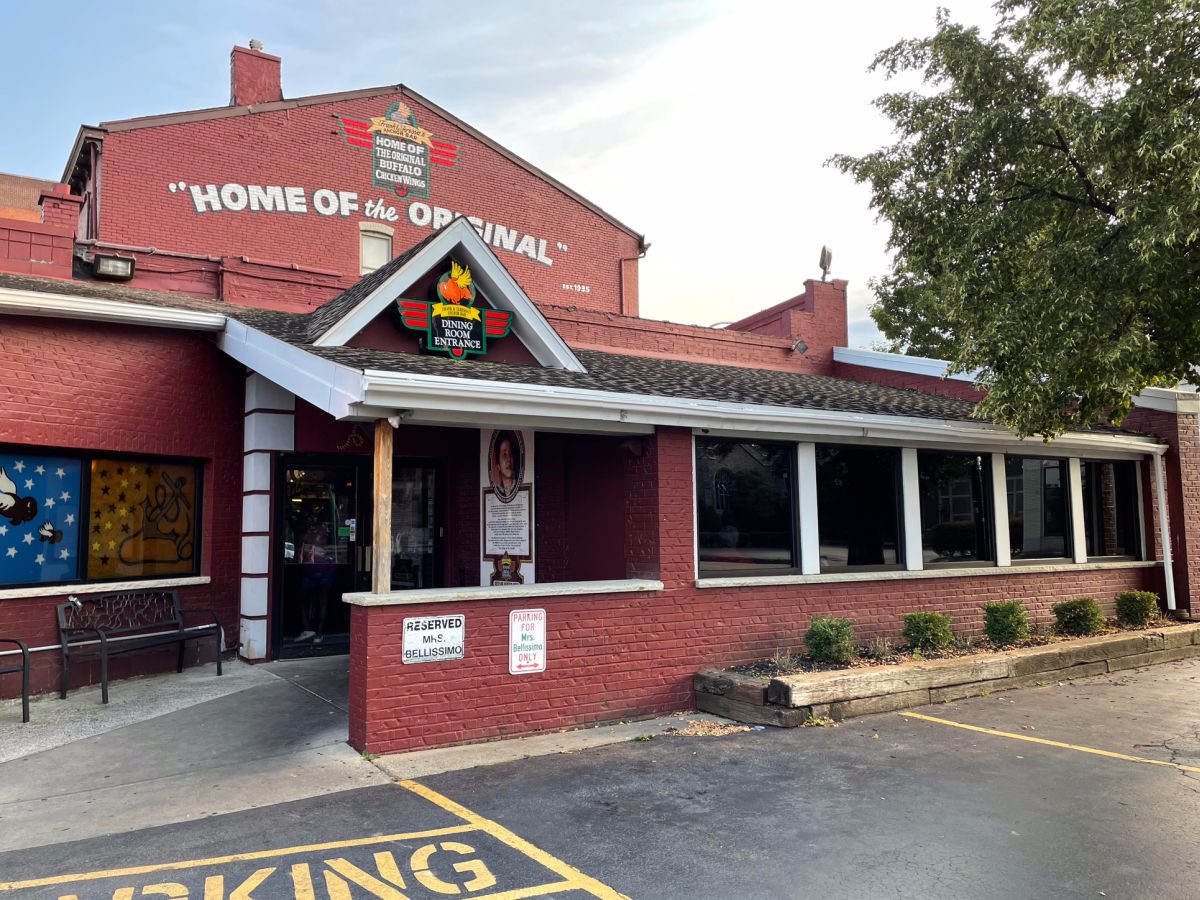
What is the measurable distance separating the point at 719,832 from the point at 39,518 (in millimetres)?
7747

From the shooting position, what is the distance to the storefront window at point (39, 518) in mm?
8836

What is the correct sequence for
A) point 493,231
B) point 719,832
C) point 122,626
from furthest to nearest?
point 493,231 < point 122,626 < point 719,832

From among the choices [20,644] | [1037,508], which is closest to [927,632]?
[1037,508]

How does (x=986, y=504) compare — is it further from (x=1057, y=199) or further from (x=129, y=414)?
(x=129, y=414)

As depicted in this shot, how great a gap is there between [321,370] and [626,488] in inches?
126

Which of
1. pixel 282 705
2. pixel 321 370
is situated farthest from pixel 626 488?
pixel 282 705

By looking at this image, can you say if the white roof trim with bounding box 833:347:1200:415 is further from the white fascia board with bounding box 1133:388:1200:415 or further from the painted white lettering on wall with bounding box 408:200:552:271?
the painted white lettering on wall with bounding box 408:200:552:271

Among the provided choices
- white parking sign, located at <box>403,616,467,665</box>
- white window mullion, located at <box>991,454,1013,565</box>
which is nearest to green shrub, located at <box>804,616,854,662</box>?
white window mullion, located at <box>991,454,1013,565</box>

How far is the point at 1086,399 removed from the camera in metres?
9.40

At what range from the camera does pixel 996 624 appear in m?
10.4

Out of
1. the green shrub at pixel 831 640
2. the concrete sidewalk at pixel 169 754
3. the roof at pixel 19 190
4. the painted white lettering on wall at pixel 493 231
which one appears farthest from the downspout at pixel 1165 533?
the roof at pixel 19 190

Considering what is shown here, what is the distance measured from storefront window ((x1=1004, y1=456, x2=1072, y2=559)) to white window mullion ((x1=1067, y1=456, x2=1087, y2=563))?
64 mm

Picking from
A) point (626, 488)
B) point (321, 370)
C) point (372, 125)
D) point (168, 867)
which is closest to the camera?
point (168, 867)

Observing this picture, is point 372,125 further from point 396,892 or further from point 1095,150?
point 396,892
